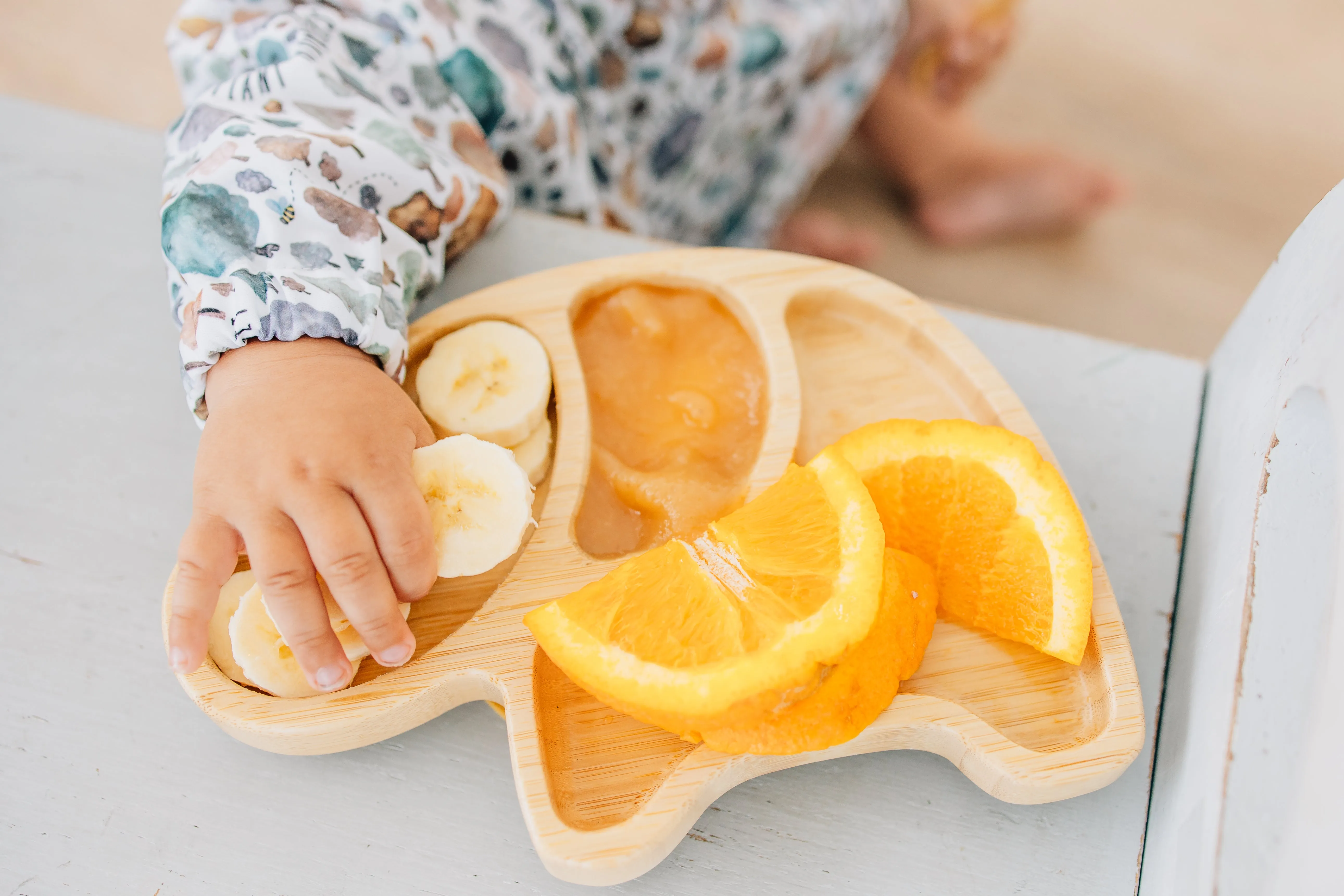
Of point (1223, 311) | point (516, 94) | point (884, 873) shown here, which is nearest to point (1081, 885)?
point (884, 873)

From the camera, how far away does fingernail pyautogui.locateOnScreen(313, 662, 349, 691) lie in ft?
2.00

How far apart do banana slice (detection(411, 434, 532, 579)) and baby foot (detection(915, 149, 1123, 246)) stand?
1.30 meters

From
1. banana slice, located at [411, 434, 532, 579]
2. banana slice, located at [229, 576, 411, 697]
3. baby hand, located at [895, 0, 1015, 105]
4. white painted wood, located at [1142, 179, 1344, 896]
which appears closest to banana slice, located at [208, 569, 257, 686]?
banana slice, located at [229, 576, 411, 697]

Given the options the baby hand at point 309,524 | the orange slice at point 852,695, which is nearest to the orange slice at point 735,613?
the orange slice at point 852,695

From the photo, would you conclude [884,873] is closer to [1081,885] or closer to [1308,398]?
[1081,885]

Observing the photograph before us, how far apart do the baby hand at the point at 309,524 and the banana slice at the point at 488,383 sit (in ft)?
0.25

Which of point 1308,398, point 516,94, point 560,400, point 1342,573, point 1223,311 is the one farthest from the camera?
point 1223,311

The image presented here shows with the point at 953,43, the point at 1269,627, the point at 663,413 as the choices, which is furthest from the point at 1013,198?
the point at 1269,627

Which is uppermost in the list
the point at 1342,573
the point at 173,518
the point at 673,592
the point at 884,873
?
the point at 1342,573

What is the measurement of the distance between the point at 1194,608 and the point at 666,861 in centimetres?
47

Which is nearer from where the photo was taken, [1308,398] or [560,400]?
[1308,398]

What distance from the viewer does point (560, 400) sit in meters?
0.75

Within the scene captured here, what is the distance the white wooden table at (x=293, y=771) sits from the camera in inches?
24.8

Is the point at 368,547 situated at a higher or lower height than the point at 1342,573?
lower
